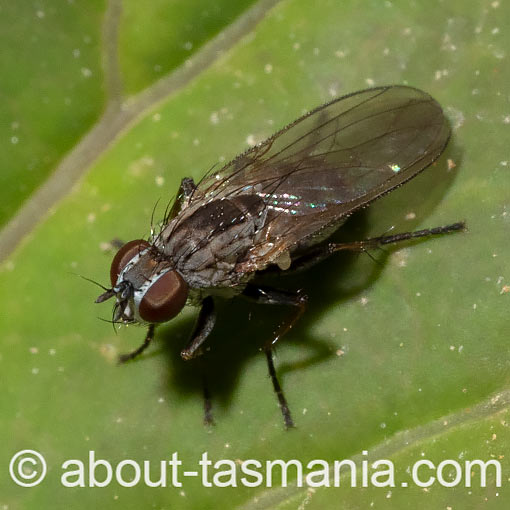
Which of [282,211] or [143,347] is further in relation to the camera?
[143,347]

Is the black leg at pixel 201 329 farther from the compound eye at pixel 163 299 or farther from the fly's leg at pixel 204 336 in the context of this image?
the compound eye at pixel 163 299

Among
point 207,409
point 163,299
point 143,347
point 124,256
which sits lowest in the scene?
point 207,409

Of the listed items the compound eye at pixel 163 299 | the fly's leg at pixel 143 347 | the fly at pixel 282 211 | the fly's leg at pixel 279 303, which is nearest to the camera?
the compound eye at pixel 163 299

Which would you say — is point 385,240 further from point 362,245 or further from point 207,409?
point 207,409

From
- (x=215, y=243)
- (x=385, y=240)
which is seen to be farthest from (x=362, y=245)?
(x=215, y=243)

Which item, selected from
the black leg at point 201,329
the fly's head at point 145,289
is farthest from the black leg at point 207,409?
the fly's head at point 145,289

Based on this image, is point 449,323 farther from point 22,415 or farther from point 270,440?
point 22,415

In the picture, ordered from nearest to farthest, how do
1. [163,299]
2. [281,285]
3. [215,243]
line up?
1. [163,299]
2. [215,243]
3. [281,285]
